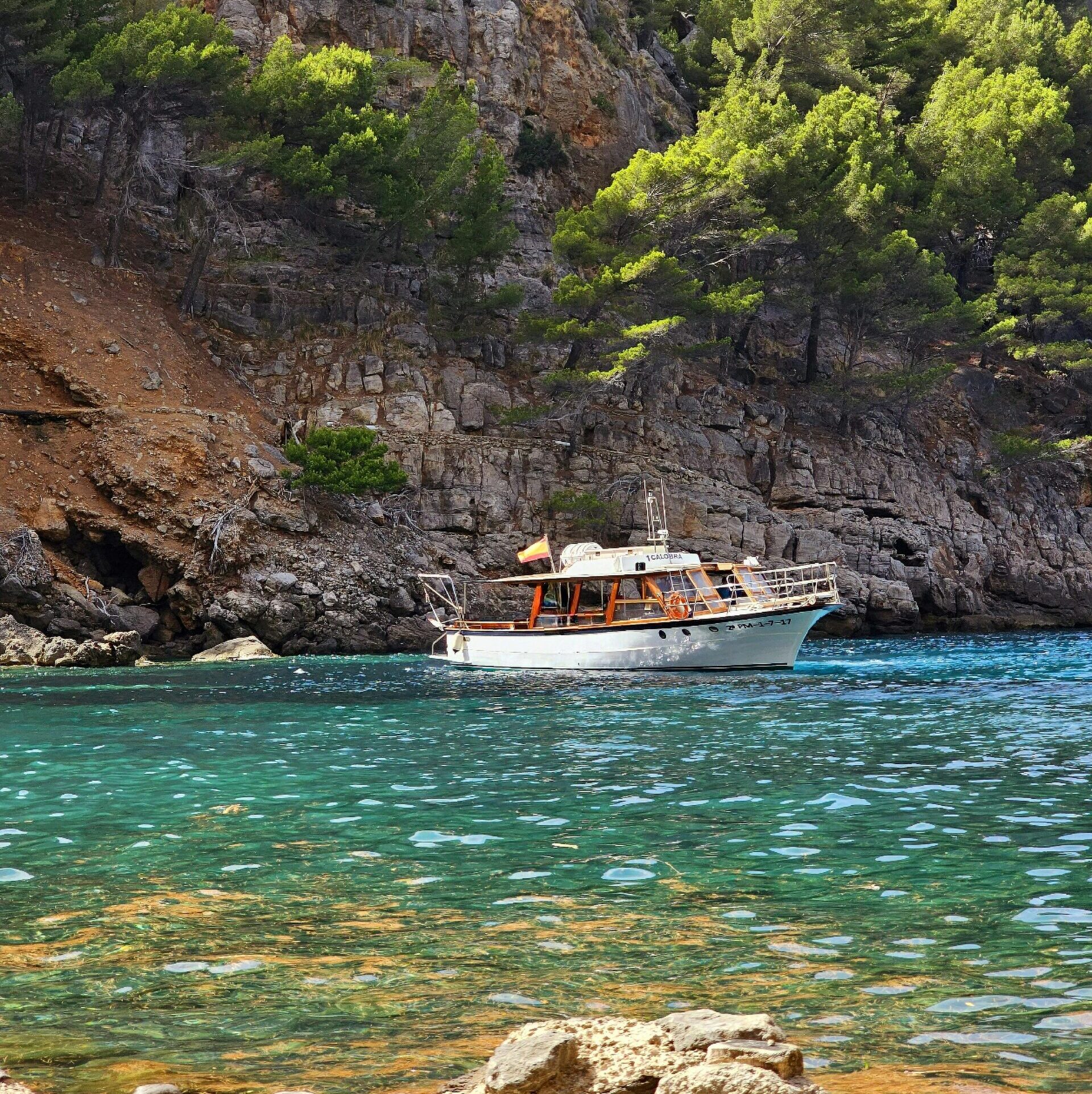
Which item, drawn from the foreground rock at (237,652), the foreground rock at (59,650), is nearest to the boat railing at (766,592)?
the foreground rock at (237,652)

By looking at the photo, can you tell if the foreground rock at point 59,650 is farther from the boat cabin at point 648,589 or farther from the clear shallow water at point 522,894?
the clear shallow water at point 522,894

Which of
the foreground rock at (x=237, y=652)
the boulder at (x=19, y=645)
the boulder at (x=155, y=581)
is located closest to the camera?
the boulder at (x=19, y=645)

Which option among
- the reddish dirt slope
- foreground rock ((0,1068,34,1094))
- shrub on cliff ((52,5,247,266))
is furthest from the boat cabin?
foreground rock ((0,1068,34,1094))

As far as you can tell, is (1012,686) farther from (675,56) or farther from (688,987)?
(675,56)

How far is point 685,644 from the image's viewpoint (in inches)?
1127

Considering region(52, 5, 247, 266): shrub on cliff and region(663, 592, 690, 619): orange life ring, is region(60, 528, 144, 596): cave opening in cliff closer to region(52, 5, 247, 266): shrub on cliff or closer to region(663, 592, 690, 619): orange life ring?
region(52, 5, 247, 266): shrub on cliff

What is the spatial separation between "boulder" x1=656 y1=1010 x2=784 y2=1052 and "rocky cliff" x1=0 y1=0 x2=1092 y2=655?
31.5 m

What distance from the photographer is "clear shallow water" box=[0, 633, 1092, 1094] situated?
5.49 metres

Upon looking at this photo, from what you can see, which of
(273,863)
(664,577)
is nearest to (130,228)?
(664,577)

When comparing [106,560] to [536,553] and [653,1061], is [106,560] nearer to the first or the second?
[536,553]

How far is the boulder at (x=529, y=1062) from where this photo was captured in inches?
166

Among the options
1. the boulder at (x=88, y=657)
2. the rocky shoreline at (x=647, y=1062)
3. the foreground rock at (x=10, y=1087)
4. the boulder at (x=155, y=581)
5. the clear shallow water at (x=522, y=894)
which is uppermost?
the boulder at (x=155, y=581)

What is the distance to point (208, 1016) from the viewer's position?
577cm

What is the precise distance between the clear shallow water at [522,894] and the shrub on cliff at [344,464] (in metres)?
20.8
